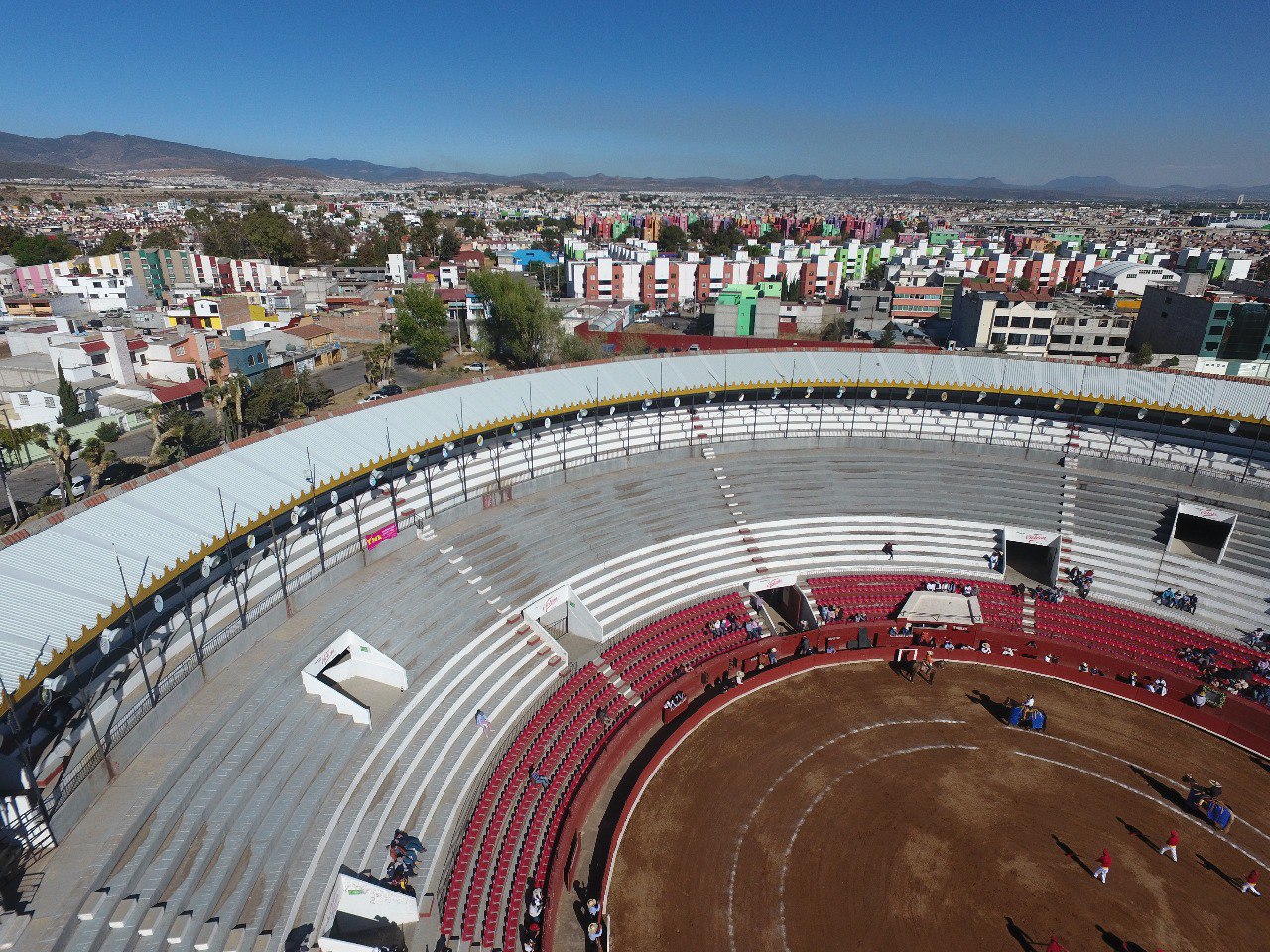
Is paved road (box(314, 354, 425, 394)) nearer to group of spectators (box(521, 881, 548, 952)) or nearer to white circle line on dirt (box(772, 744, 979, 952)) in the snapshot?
white circle line on dirt (box(772, 744, 979, 952))

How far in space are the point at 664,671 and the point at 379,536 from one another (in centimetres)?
1326

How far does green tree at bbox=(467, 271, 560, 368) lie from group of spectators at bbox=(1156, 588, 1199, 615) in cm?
5269

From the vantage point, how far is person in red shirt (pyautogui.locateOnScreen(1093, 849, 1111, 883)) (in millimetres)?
21062

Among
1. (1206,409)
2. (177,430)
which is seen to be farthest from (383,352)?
(1206,409)

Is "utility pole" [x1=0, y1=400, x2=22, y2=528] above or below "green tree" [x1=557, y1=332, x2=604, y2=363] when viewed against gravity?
below

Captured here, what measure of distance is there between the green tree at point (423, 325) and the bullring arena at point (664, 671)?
127ft

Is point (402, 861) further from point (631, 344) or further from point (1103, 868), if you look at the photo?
point (631, 344)

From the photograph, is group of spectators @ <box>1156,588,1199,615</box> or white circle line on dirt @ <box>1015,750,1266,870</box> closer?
white circle line on dirt @ <box>1015,750,1266,870</box>

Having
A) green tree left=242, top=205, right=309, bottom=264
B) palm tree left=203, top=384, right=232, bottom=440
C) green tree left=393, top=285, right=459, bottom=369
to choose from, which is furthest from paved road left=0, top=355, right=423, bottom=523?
green tree left=242, top=205, right=309, bottom=264

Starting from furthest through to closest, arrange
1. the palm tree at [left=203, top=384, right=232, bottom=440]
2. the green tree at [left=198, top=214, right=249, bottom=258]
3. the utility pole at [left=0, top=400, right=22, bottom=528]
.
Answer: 1. the green tree at [left=198, top=214, right=249, bottom=258]
2. the palm tree at [left=203, top=384, right=232, bottom=440]
3. the utility pole at [left=0, top=400, right=22, bottom=528]

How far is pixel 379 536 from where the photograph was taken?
29219 mm

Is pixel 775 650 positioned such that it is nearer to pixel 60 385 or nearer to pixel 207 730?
pixel 207 730

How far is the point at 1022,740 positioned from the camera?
27094 millimetres

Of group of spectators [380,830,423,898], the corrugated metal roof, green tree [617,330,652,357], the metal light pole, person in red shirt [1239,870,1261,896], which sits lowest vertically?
person in red shirt [1239,870,1261,896]
